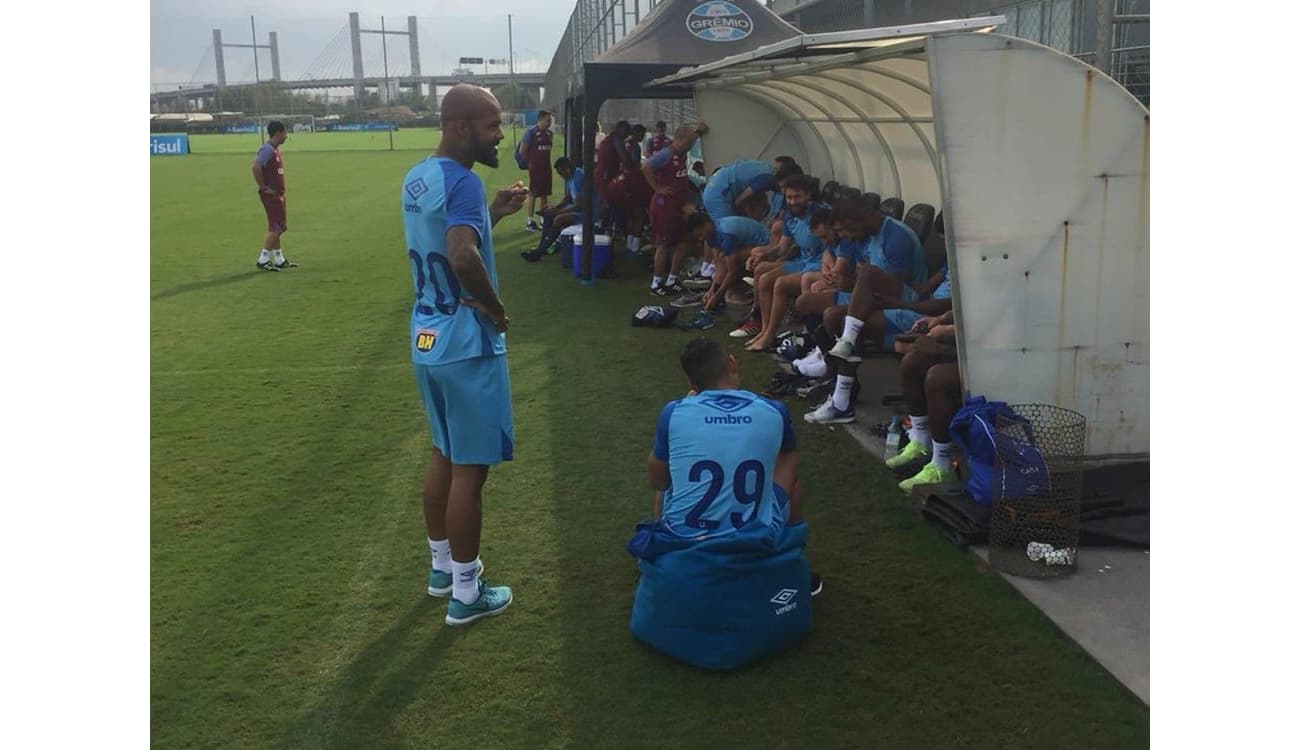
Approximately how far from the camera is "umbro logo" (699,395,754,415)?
367 cm

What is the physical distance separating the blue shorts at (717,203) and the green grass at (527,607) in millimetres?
3418

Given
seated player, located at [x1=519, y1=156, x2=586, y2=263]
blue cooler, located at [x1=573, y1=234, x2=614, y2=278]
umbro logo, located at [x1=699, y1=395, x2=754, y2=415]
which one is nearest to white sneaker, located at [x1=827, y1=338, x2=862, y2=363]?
umbro logo, located at [x1=699, y1=395, x2=754, y2=415]

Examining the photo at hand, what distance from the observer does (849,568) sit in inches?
179

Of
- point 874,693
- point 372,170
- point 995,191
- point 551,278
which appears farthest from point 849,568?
point 372,170

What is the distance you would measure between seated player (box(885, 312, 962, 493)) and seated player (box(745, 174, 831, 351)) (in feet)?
8.38

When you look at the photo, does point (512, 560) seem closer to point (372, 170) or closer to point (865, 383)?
point (865, 383)

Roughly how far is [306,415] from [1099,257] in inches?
198

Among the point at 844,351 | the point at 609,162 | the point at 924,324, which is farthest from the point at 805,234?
the point at 609,162

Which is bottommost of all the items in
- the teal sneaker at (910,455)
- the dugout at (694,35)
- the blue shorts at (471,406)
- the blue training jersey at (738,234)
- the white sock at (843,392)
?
the teal sneaker at (910,455)

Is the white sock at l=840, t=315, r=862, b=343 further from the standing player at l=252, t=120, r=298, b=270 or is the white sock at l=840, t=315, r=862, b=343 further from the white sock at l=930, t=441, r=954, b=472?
the standing player at l=252, t=120, r=298, b=270

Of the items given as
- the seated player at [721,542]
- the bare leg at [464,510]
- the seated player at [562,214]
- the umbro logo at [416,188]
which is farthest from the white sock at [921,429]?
the seated player at [562,214]

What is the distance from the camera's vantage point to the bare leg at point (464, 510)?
158 inches

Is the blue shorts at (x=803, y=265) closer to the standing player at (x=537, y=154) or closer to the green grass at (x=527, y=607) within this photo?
the green grass at (x=527, y=607)

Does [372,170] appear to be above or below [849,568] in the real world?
above
